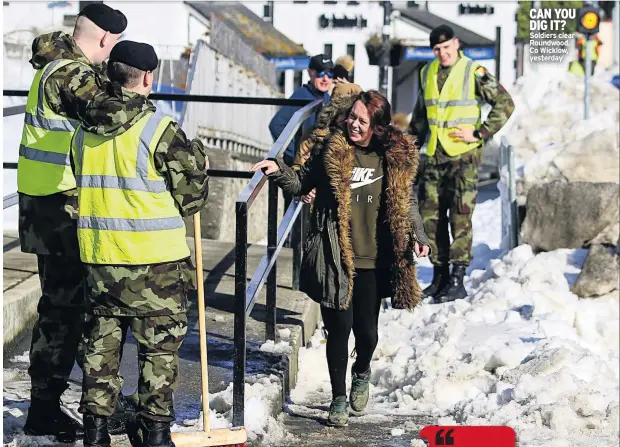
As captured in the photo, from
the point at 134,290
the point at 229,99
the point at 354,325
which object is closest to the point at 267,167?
the point at 354,325

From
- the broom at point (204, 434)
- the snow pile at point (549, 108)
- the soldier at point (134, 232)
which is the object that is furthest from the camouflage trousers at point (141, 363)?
the snow pile at point (549, 108)

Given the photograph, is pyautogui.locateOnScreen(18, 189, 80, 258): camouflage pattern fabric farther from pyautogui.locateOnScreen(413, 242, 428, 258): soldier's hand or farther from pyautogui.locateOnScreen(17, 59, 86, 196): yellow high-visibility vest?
pyautogui.locateOnScreen(413, 242, 428, 258): soldier's hand

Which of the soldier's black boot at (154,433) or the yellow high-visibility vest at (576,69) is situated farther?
the yellow high-visibility vest at (576,69)

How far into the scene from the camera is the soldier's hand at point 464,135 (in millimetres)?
8656

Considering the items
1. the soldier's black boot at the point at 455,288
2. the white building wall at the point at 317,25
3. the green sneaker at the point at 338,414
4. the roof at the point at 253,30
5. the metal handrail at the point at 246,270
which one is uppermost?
the white building wall at the point at 317,25

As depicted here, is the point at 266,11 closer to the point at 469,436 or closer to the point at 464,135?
the point at 464,135

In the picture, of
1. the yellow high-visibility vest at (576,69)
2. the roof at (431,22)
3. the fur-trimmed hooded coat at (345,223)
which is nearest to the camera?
the fur-trimmed hooded coat at (345,223)

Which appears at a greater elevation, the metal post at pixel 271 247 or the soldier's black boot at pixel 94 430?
the metal post at pixel 271 247

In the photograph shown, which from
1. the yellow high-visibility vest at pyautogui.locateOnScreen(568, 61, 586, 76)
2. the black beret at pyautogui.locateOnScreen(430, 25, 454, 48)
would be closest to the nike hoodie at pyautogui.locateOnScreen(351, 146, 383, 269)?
the black beret at pyautogui.locateOnScreen(430, 25, 454, 48)

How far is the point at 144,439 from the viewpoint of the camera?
4.68 meters

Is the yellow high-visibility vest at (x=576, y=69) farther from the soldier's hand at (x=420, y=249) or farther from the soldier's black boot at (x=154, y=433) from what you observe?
the soldier's black boot at (x=154, y=433)

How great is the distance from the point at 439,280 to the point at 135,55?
484cm

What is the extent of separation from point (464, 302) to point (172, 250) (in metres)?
4.23

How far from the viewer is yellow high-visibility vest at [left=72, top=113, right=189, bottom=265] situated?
4480 mm
